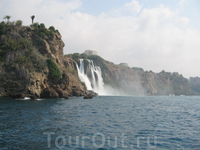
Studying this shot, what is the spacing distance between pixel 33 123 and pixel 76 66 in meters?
79.7

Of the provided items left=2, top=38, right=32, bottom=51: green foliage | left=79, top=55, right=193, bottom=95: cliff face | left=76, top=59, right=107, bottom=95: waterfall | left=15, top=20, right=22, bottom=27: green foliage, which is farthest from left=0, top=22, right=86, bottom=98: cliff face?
left=79, top=55, right=193, bottom=95: cliff face

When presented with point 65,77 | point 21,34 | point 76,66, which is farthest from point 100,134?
point 76,66

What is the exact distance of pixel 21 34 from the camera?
74.3 m

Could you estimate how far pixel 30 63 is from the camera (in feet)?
206

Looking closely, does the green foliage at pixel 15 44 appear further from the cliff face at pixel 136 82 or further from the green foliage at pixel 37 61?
the cliff face at pixel 136 82

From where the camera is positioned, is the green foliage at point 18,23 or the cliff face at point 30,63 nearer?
the cliff face at point 30,63

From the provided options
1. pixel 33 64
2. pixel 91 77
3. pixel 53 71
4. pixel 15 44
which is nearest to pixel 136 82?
pixel 91 77

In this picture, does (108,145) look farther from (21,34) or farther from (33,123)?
(21,34)

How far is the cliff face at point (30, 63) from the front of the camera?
5775 centimetres

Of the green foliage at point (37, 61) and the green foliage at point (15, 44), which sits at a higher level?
the green foliage at point (15, 44)

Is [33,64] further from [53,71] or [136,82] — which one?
[136,82]

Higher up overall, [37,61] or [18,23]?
[18,23]

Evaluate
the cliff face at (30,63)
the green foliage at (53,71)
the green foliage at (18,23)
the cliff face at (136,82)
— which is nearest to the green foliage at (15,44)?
the cliff face at (30,63)

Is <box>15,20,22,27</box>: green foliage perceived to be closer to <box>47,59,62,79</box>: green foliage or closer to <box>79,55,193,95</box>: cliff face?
<box>47,59,62,79</box>: green foliage
